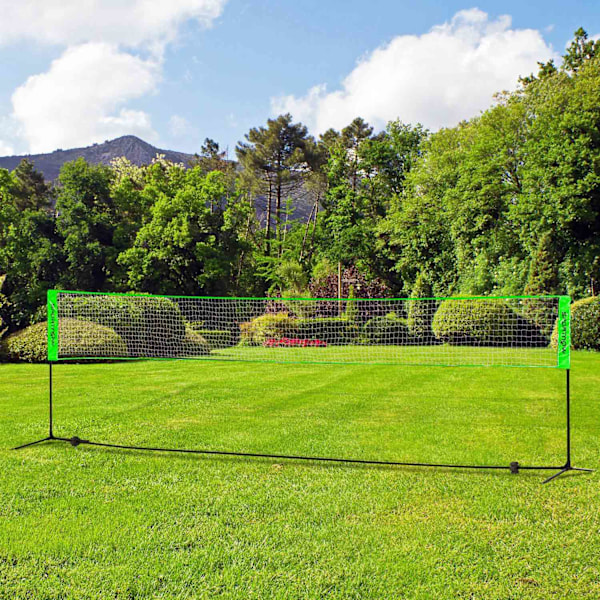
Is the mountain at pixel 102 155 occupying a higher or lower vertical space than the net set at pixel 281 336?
higher

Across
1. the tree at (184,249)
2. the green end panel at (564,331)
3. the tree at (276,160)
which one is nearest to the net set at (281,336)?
the green end panel at (564,331)

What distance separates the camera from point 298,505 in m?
4.09

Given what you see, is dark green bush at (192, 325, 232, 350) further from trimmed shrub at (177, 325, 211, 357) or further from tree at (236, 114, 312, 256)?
tree at (236, 114, 312, 256)

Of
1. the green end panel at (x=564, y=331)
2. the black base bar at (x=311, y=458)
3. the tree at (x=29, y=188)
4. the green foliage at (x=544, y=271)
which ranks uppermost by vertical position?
the tree at (x=29, y=188)

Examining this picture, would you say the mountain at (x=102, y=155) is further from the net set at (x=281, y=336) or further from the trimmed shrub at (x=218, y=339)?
the net set at (x=281, y=336)

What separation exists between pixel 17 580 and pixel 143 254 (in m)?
24.6

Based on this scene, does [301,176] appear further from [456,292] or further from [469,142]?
[456,292]

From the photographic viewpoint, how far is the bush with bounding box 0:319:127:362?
13578 millimetres

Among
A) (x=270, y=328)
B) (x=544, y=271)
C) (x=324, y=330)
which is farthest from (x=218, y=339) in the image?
(x=544, y=271)

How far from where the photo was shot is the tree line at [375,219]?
65.5 ft

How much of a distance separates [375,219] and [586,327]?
1861 centimetres

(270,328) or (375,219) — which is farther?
(375,219)

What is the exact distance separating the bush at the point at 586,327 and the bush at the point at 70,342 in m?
12.9

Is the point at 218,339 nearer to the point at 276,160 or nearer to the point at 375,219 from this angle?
the point at 375,219
